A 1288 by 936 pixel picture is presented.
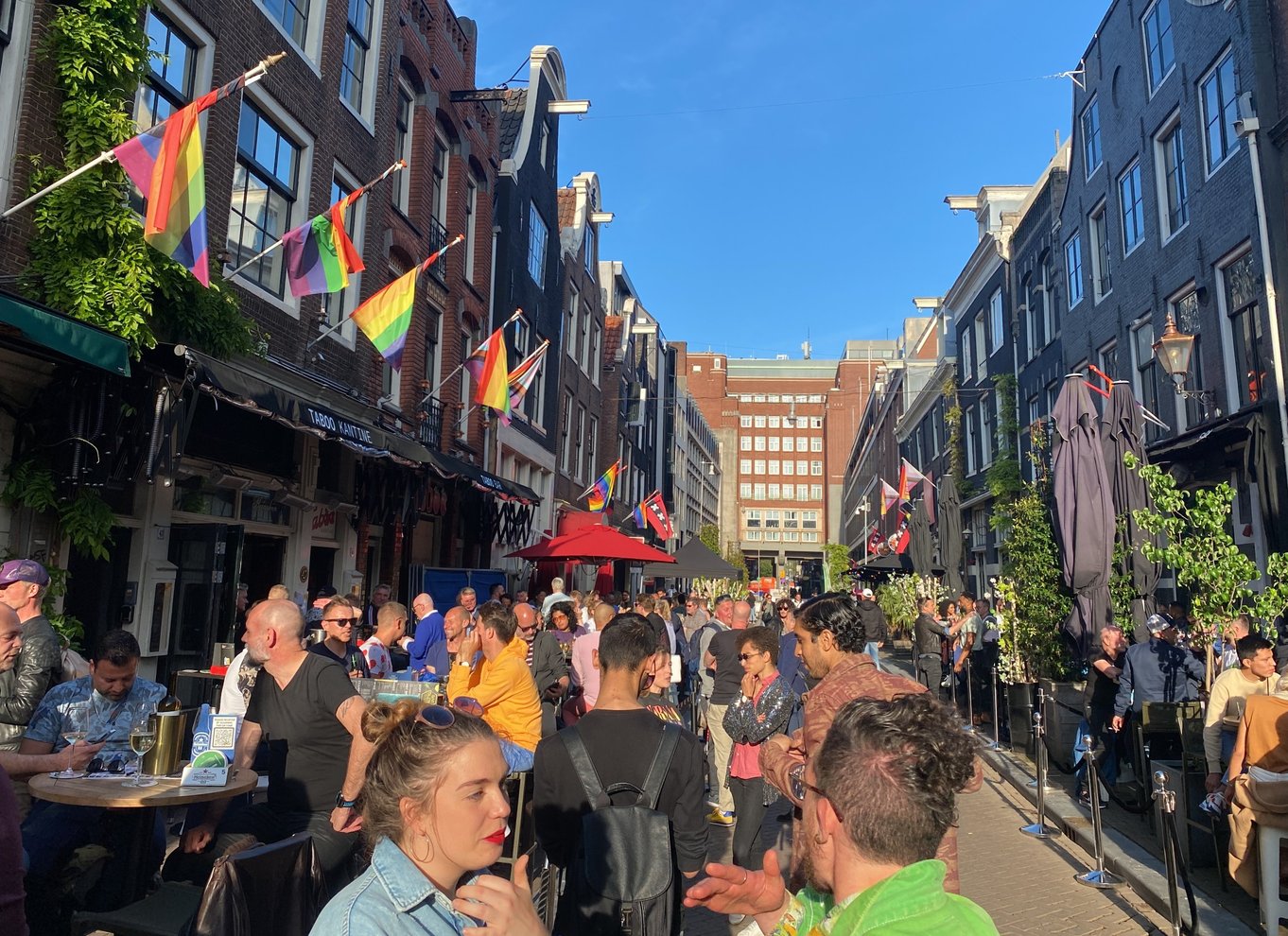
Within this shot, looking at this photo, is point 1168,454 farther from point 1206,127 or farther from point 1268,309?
point 1206,127

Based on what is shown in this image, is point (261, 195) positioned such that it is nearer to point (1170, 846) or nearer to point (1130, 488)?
point (1130, 488)

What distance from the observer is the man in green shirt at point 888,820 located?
1.58m

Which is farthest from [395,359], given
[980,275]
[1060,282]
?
[980,275]

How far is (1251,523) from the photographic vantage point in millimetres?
12547

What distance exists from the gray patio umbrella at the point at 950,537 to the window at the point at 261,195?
12240 millimetres

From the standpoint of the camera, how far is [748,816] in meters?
Result: 5.67

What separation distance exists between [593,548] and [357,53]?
Answer: 358 inches

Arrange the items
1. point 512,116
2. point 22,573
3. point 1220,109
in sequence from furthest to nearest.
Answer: point 512,116 → point 1220,109 → point 22,573

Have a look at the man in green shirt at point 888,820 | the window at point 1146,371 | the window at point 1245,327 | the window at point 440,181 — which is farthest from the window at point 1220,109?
the man in green shirt at point 888,820

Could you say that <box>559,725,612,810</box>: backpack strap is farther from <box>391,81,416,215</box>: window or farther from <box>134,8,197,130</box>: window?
<box>391,81,416,215</box>: window

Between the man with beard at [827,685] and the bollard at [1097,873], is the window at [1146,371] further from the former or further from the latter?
the man with beard at [827,685]

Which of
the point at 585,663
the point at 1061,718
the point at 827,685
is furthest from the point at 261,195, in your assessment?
the point at 1061,718

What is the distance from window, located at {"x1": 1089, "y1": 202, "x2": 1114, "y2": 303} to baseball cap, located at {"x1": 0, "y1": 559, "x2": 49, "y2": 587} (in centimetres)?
1884

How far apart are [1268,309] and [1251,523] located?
3056 millimetres
